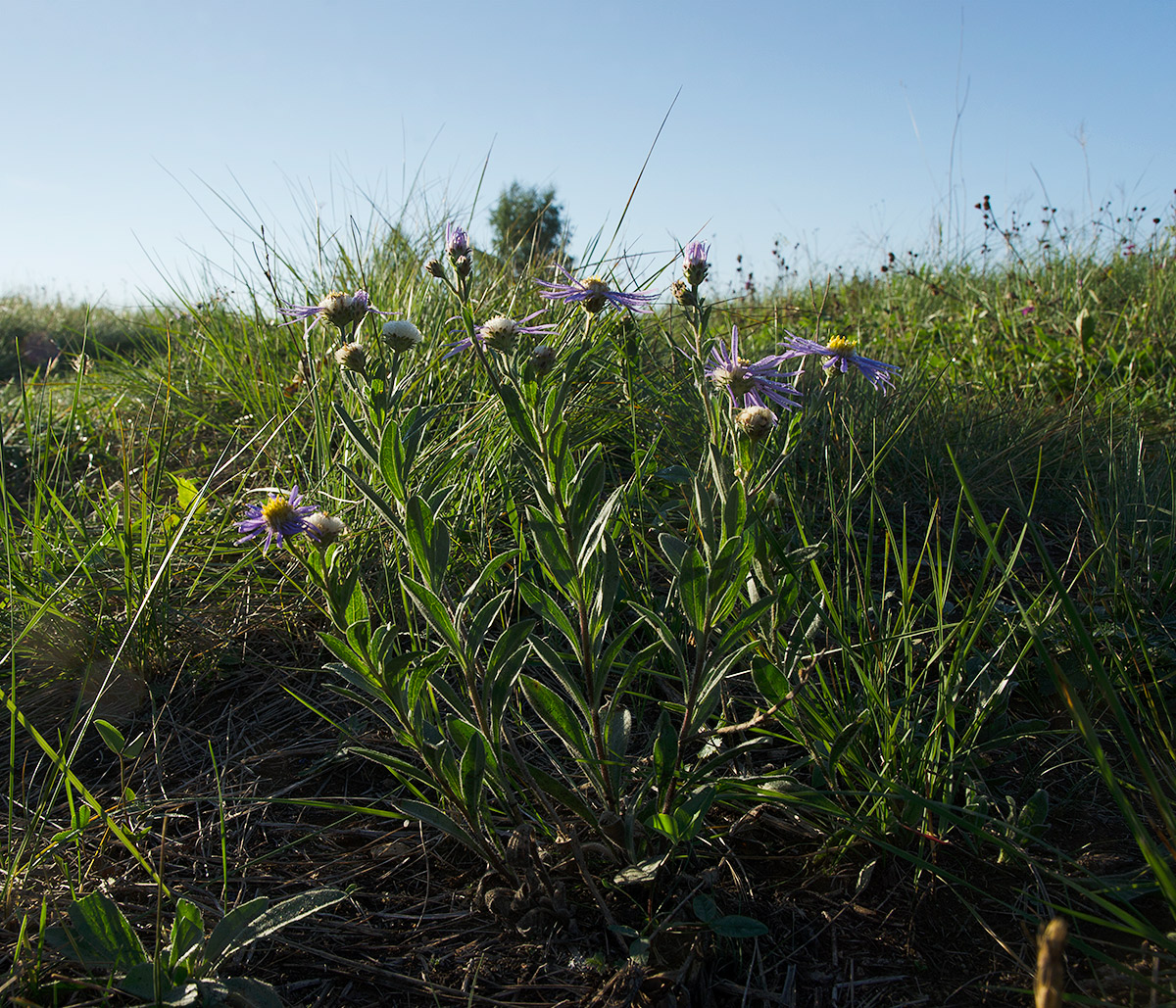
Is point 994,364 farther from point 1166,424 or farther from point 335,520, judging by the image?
point 335,520

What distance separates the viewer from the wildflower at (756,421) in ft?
3.12

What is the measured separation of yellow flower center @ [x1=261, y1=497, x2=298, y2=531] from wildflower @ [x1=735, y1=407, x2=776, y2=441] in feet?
1.92

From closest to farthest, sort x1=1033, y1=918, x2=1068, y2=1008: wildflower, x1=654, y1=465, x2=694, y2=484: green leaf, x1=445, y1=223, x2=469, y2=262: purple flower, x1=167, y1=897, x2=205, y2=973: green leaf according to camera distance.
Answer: x1=1033, y1=918, x2=1068, y2=1008: wildflower < x1=167, y1=897, x2=205, y2=973: green leaf < x1=445, y1=223, x2=469, y2=262: purple flower < x1=654, y1=465, x2=694, y2=484: green leaf

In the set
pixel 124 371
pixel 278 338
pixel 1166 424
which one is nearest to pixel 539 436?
pixel 278 338

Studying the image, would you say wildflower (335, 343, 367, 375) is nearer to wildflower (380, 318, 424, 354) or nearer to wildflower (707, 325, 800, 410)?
wildflower (380, 318, 424, 354)

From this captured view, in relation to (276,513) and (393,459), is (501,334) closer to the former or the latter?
(393,459)

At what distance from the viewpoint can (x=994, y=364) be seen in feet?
10.8

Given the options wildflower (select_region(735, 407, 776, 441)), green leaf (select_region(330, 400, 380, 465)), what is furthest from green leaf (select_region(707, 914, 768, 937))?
green leaf (select_region(330, 400, 380, 465))

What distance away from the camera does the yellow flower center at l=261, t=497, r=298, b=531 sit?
100 cm

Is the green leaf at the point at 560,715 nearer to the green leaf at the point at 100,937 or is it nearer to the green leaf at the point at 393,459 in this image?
the green leaf at the point at 393,459

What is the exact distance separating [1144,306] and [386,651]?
3.75 m

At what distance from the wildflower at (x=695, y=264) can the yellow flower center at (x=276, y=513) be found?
650mm

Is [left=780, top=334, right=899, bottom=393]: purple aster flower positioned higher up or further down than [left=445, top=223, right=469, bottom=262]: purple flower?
further down

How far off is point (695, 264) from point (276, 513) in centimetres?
69
